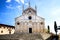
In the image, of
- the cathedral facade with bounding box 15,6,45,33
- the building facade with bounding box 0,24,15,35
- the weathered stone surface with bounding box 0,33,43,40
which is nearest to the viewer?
the weathered stone surface with bounding box 0,33,43,40

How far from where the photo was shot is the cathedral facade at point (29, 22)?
161 feet

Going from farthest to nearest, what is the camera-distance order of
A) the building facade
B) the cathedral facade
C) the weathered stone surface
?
the building facade, the cathedral facade, the weathered stone surface

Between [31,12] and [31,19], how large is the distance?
227 centimetres

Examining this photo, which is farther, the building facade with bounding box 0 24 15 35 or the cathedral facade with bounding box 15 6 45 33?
the building facade with bounding box 0 24 15 35

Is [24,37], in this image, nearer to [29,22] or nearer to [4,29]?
[29,22]

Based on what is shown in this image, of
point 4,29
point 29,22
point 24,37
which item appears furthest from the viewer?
point 4,29

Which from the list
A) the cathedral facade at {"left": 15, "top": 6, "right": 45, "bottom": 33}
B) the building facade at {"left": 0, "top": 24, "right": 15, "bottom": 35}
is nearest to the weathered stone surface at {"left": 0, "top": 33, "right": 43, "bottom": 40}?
the cathedral facade at {"left": 15, "top": 6, "right": 45, "bottom": 33}

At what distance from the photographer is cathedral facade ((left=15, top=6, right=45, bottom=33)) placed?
161 feet

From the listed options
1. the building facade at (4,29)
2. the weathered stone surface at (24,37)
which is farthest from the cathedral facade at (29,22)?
the weathered stone surface at (24,37)

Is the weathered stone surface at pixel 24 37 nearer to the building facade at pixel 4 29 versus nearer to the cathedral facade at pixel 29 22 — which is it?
the cathedral facade at pixel 29 22

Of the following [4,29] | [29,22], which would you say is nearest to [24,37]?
[29,22]

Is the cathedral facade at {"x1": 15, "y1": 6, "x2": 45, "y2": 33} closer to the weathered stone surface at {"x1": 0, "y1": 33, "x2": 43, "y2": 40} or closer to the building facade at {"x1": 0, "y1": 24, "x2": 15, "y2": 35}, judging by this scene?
the building facade at {"x1": 0, "y1": 24, "x2": 15, "y2": 35}

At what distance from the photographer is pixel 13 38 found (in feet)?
123

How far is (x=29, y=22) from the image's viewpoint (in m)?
49.4
